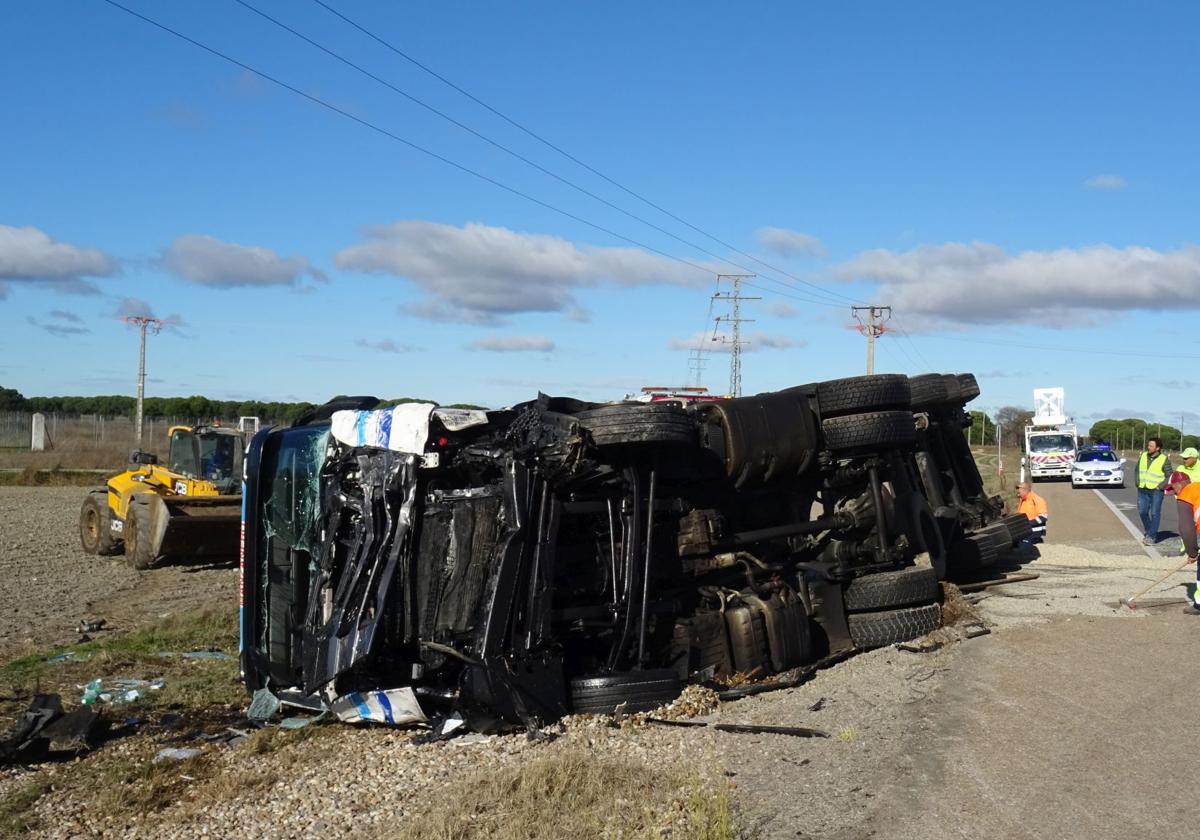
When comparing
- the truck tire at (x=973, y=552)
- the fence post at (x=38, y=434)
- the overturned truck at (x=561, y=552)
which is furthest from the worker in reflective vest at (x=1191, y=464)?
the fence post at (x=38, y=434)

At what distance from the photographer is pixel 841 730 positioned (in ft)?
22.0

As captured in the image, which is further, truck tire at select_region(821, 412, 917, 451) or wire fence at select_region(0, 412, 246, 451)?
wire fence at select_region(0, 412, 246, 451)

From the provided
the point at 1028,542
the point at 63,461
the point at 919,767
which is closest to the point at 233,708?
the point at 919,767

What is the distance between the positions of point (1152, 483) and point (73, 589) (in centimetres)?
1615

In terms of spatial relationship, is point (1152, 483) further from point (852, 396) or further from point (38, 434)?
point (38, 434)

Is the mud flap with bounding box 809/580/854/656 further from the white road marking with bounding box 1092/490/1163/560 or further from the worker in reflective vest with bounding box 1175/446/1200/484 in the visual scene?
the white road marking with bounding box 1092/490/1163/560

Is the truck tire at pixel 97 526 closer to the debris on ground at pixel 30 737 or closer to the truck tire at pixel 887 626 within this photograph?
the debris on ground at pixel 30 737

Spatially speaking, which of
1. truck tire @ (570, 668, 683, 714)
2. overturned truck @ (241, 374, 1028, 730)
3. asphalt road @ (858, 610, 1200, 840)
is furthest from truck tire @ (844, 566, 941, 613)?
truck tire @ (570, 668, 683, 714)

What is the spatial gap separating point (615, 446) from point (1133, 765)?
3427mm

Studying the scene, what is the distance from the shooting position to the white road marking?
16.7 meters

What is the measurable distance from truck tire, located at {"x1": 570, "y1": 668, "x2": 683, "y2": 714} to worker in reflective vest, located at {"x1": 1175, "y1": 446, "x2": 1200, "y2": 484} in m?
10.6

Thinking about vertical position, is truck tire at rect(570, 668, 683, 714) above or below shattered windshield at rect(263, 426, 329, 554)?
below

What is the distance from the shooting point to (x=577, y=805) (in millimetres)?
5488

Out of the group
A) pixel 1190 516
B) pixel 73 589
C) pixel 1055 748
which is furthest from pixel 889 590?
pixel 73 589
